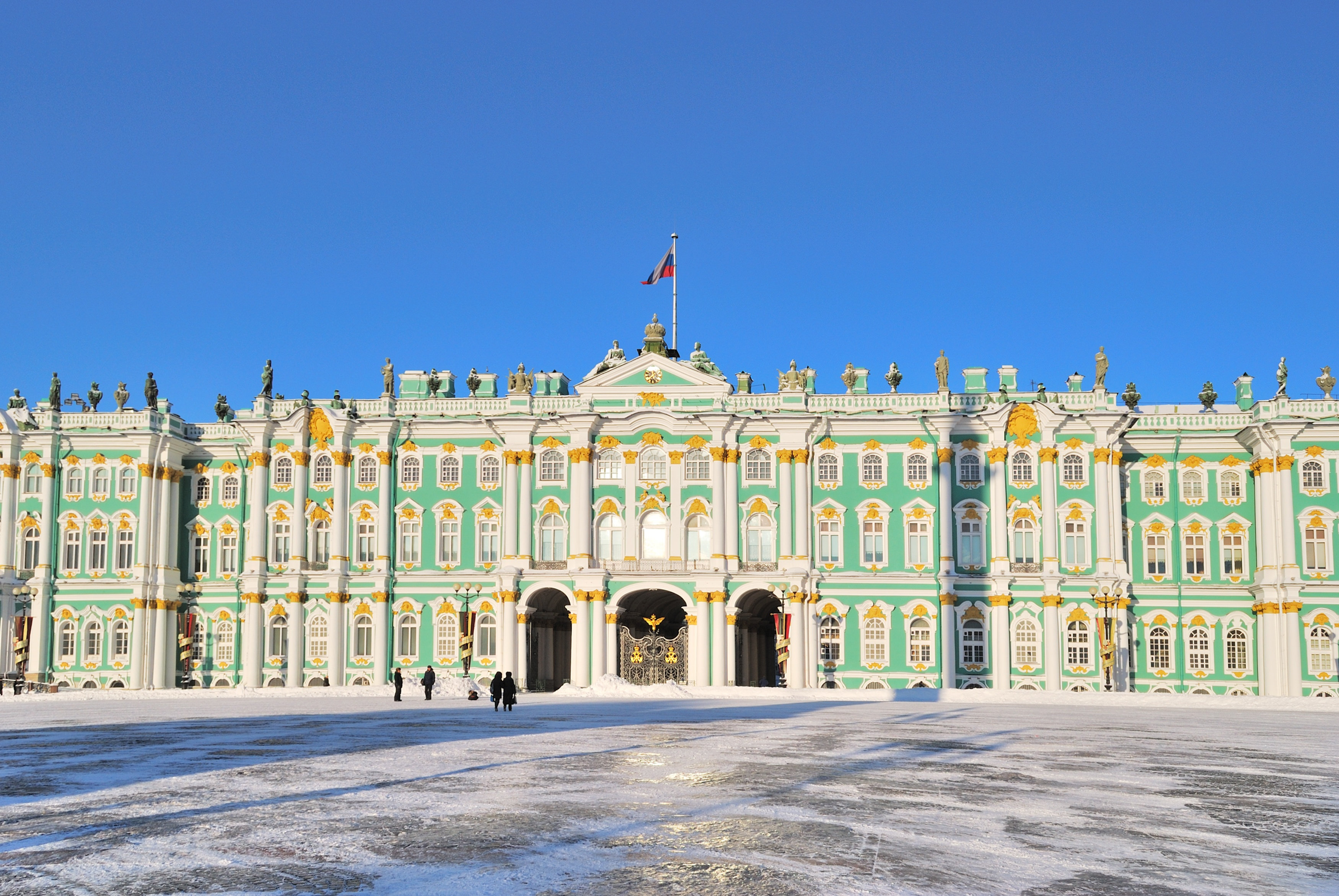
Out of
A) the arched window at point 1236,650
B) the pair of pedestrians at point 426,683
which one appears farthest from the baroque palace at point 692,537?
the pair of pedestrians at point 426,683

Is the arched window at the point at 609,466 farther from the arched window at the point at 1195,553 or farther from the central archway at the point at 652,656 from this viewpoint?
the arched window at the point at 1195,553

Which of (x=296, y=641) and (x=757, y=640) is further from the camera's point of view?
(x=757, y=640)

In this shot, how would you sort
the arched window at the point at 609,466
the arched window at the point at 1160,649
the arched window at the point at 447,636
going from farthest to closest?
the arched window at the point at 447,636 → the arched window at the point at 609,466 → the arched window at the point at 1160,649

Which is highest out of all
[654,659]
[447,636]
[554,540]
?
[554,540]

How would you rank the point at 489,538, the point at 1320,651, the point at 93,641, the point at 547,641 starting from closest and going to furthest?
the point at 1320,651, the point at 489,538, the point at 93,641, the point at 547,641

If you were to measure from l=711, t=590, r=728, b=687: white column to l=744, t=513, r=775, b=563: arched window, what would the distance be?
260cm

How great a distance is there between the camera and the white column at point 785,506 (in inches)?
2445

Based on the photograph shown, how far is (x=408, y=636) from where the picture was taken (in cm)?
6438

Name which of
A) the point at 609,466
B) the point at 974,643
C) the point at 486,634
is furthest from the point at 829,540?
the point at 486,634

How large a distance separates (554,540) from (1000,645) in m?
21.1

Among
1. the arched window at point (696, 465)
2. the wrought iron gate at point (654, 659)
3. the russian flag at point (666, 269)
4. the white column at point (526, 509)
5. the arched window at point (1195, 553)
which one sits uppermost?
the russian flag at point (666, 269)

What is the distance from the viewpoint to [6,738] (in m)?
28.8

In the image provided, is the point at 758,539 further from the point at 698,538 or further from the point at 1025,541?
the point at 1025,541

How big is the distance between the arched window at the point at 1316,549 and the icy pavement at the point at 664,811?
107ft
